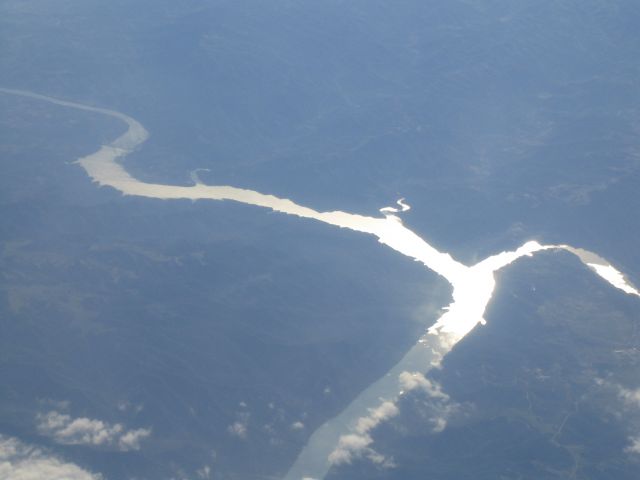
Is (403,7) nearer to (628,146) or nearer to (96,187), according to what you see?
(628,146)

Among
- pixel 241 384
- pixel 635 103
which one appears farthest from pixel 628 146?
pixel 241 384

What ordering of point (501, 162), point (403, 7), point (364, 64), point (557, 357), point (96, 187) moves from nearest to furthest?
point (557, 357) < point (96, 187) < point (501, 162) < point (364, 64) < point (403, 7)

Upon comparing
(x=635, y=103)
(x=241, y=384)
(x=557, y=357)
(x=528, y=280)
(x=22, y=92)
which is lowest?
(x=241, y=384)

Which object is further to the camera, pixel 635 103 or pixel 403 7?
pixel 403 7

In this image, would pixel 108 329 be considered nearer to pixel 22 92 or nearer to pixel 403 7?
pixel 22 92

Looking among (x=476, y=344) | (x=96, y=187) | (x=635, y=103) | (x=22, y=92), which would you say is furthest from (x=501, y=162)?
(x=22, y=92)

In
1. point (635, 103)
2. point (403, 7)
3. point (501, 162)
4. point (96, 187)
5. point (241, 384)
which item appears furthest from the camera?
point (403, 7)

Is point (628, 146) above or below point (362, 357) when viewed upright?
above
